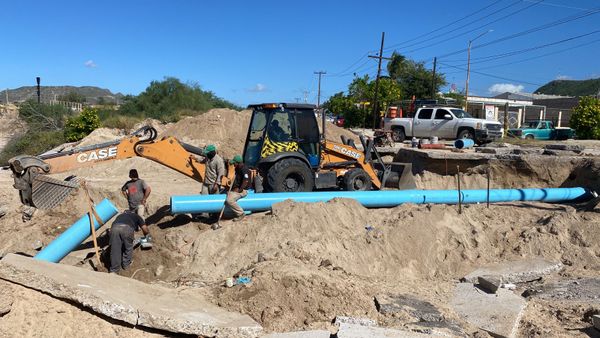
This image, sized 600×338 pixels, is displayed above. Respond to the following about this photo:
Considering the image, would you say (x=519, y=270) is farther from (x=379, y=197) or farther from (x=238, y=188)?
(x=238, y=188)

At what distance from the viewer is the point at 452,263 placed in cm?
832

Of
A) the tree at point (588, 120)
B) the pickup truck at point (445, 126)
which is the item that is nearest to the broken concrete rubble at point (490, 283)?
the pickup truck at point (445, 126)

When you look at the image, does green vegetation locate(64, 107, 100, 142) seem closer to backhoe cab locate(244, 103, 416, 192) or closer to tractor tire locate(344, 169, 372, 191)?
backhoe cab locate(244, 103, 416, 192)

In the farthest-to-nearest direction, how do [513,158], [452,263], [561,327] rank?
[513,158] < [452,263] < [561,327]

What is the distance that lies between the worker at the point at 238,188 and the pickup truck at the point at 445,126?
1337cm

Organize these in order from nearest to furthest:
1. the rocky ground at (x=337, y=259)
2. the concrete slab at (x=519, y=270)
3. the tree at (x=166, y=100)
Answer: the rocky ground at (x=337, y=259), the concrete slab at (x=519, y=270), the tree at (x=166, y=100)

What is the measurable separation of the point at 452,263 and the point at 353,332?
399 centimetres

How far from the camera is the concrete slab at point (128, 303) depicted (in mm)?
4891

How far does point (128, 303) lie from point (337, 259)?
3.49 m

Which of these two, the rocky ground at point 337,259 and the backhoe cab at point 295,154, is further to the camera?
the backhoe cab at point 295,154

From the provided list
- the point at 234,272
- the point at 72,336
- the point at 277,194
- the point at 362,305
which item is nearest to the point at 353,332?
the point at 362,305

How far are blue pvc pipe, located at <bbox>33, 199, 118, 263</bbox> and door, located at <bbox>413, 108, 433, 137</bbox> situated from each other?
1600 cm

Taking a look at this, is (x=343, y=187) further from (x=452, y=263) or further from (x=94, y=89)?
(x=94, y=89)

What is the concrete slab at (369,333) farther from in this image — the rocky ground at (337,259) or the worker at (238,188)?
the worker at (238,188)
